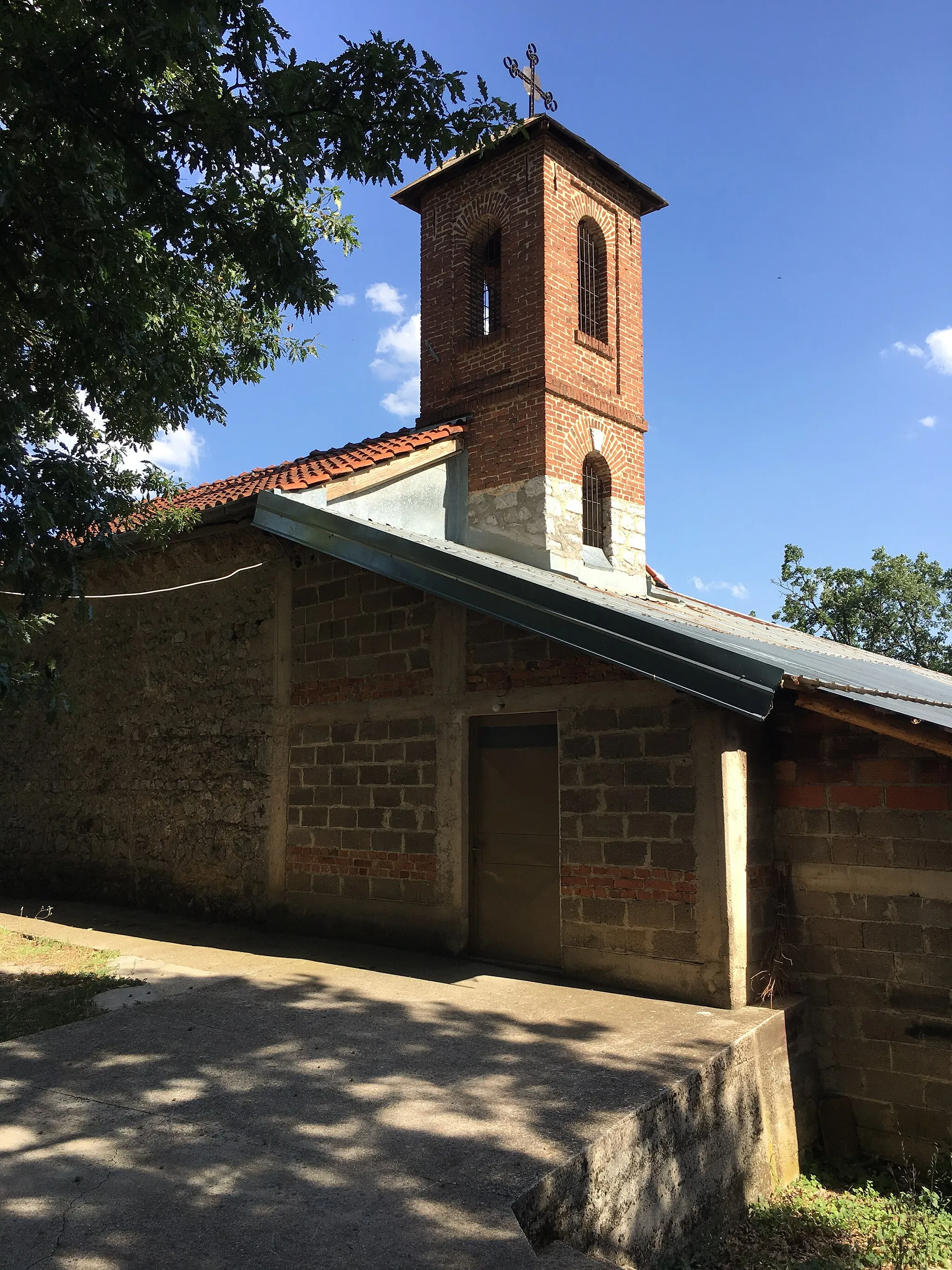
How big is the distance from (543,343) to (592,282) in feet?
6.96

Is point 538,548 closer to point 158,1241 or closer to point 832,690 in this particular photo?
point 832,690

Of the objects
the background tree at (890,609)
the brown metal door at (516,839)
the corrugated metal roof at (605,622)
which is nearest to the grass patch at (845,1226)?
the brown metal door at (516,839)

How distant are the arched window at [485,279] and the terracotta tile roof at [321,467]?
5.89ft

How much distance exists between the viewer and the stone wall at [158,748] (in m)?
8.94

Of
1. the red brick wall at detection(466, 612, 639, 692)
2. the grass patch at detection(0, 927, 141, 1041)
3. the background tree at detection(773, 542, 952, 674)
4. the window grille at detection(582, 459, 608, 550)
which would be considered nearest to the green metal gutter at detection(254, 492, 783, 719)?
the red brick wall at detection(466, 612, 639, 692)

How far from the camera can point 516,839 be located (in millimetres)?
7047

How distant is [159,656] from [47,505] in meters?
5.36

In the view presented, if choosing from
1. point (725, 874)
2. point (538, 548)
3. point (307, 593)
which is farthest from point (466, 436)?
point (725, 874)

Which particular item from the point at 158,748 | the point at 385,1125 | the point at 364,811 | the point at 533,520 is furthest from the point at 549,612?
the point at 158,748

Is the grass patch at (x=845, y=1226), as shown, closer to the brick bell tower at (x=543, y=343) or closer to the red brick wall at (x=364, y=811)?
the red brick wall at (x=364, y=811)

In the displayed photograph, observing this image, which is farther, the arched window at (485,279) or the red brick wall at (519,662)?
the arched window at (485,279)

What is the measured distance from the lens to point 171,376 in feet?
21.1

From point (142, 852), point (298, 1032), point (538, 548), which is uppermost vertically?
point (538, 548)

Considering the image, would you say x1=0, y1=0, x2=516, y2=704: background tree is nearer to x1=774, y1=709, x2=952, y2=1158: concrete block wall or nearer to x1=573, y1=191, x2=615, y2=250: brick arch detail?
x1=774, y1=709, x2=952, y2=1158: concrete block wall
